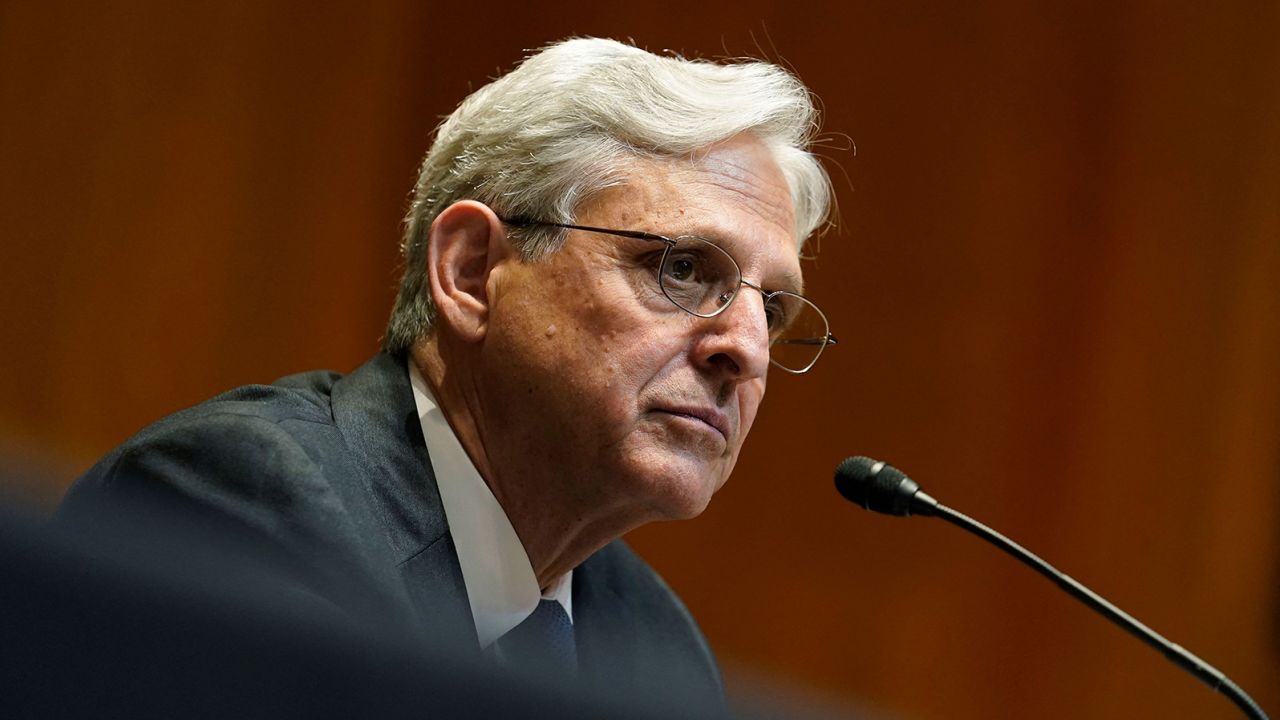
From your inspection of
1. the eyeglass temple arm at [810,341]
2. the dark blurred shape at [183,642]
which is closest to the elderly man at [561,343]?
the eyeglass temple arm at [810,341]

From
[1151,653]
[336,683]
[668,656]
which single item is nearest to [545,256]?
[668,656]

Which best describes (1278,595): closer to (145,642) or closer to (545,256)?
(545,256)

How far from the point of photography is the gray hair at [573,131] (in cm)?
161

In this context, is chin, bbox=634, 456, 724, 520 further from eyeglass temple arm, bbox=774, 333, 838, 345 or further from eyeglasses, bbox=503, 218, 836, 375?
eyeglass temple arm, bbox=774, 333, 838, 345

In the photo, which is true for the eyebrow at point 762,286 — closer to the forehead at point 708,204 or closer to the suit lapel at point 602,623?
the forehead at point 708,204

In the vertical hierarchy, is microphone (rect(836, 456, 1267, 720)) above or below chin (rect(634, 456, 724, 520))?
above

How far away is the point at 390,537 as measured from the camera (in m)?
1.44

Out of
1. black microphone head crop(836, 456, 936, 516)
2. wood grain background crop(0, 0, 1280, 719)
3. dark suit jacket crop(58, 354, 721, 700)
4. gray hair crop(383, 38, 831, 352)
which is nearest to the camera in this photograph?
dark suit jacket crop(58, 354, 721, 700)

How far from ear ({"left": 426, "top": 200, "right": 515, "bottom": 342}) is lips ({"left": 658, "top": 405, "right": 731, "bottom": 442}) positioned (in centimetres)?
27

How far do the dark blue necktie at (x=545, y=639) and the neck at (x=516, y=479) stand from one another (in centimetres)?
8

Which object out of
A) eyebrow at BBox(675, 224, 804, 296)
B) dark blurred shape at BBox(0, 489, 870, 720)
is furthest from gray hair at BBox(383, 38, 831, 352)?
dark blurred shape at BBox(0, 489, 870, 720)

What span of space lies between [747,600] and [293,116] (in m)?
1.49

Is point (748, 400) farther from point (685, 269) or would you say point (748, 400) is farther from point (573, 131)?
point (573, 131)

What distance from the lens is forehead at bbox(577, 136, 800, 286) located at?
5.22ft
